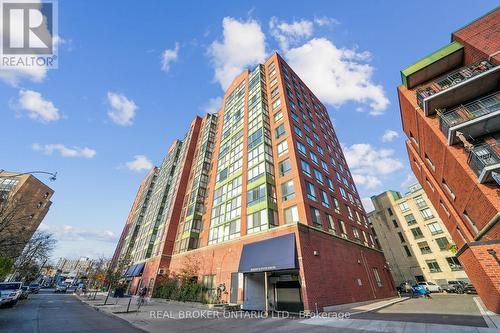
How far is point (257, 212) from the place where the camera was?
23.8 m

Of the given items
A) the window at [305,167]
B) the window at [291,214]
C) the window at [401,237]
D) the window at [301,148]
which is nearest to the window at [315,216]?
the window at [291,214]

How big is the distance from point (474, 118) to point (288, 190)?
15.7m

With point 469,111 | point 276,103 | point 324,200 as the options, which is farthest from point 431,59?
point 276,103

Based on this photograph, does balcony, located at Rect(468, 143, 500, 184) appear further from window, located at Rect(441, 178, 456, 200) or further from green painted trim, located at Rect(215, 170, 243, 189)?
green painted trim, located at Rect(215, 170, 243, 189)

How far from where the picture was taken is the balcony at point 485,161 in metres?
10.7

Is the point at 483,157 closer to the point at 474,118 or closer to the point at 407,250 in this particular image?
the point at 474,118

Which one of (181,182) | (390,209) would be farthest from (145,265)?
(390,209)

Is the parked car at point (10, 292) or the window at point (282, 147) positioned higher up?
the window at point (282, 147)

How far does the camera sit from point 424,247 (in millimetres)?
44594

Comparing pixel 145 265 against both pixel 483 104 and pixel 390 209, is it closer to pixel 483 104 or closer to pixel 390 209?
pixel 483 104

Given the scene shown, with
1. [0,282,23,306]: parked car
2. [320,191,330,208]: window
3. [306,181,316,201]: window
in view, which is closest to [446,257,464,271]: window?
[320,191,330,208]: window

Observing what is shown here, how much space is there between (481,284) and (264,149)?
22098 mm

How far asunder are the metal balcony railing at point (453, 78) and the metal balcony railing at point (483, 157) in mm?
5162

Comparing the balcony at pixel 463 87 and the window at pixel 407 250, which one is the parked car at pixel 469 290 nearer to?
the window at pixel 407 250
